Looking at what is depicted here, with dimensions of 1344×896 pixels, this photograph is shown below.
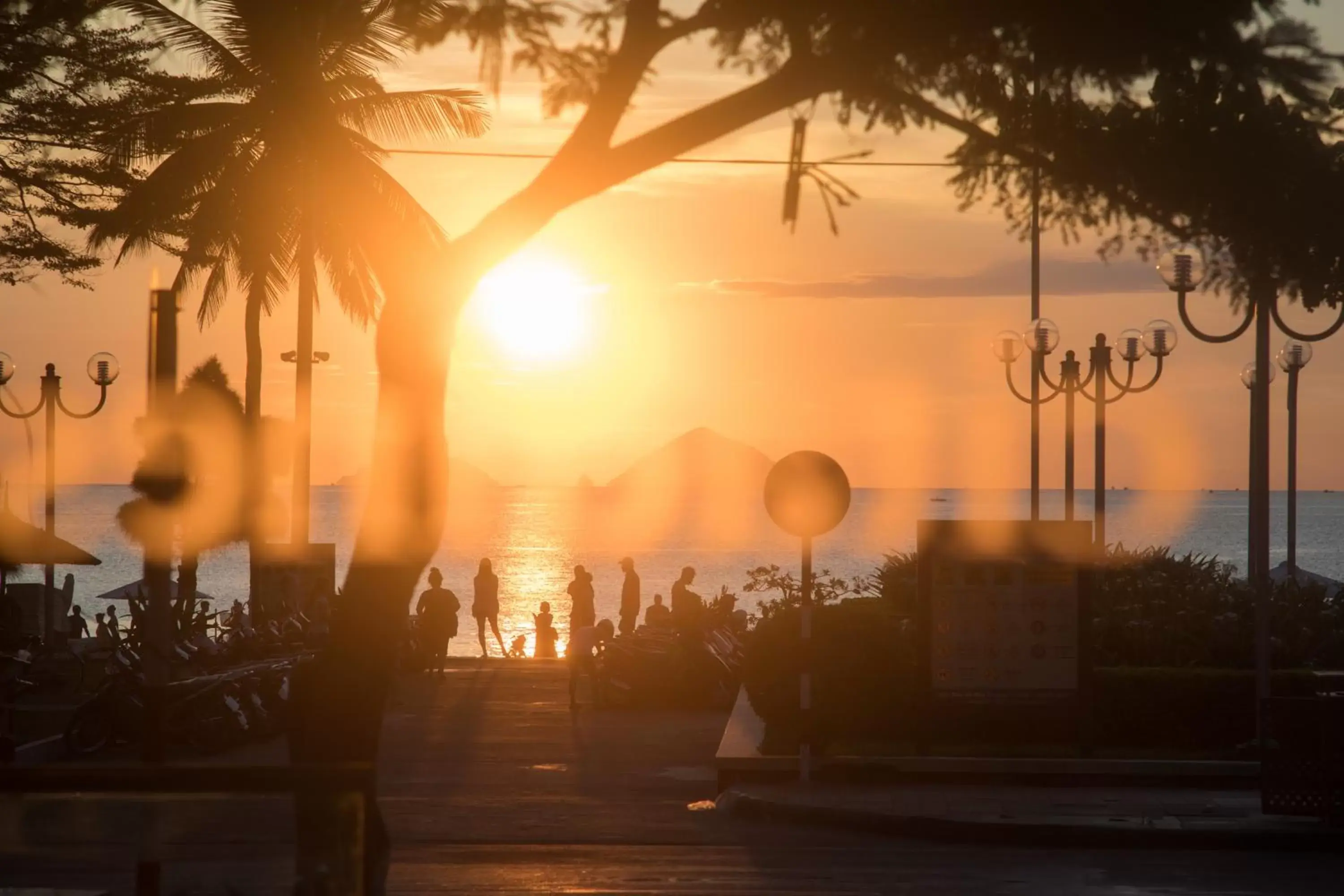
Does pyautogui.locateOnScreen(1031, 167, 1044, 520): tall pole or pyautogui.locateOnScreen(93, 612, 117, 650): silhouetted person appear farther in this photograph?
pyautogui.locateOnScreen(1031, 167, 1044, 520): tall pole

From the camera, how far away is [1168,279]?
51.6ft

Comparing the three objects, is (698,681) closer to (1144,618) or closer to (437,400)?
(1144,618)

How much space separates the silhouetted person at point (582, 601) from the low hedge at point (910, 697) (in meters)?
12.3

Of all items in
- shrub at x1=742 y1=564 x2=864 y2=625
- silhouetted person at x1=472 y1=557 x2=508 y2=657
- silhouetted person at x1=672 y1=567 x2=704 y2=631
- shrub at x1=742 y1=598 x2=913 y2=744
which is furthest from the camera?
silhouetted person at x1=472 y1=557 x2=508 y2=657

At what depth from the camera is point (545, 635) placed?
38500 mm

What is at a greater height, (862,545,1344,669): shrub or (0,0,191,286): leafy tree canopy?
(0,0,191,286): leafy tree canopy

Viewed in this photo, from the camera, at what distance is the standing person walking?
31031 millimetres

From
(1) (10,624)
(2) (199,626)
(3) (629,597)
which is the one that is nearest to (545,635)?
(3) (629,597)

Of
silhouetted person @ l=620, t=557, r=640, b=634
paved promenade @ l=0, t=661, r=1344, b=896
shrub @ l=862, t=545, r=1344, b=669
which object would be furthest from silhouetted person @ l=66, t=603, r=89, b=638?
shrub @ l=862, t=545, r=1344, b=669

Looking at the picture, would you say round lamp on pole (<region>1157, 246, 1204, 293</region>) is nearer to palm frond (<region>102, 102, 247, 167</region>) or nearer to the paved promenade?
the paved promenade

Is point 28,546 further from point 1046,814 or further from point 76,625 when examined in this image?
point 1046,814

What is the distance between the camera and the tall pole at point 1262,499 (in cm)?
1664

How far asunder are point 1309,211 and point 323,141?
6.26 metres

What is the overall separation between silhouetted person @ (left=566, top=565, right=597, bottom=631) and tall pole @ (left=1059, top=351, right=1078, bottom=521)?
8.75m
